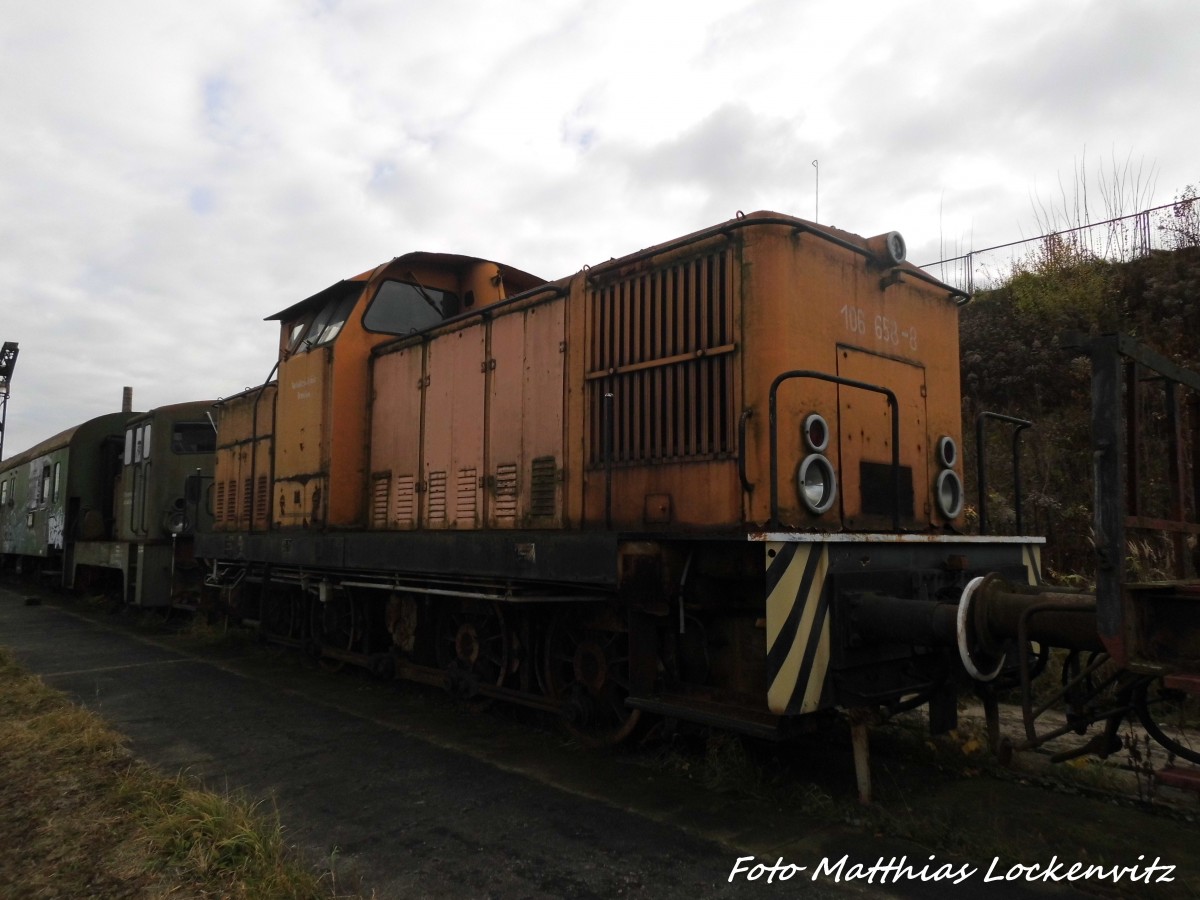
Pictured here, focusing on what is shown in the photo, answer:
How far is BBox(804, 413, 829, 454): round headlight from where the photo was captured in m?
4.35

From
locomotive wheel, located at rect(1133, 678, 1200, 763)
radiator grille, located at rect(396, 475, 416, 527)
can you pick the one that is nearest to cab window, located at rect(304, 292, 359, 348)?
radiator grille, located at rect(396, 475, 416, 527)

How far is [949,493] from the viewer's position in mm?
5359

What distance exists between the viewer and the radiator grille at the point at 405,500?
22.2 feet

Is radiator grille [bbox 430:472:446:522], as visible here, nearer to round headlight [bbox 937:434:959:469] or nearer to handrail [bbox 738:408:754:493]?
handrail [bbox 738:408:754:493]

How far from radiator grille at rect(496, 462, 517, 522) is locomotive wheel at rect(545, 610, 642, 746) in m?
0.84

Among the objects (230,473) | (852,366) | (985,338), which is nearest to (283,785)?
(852,366)

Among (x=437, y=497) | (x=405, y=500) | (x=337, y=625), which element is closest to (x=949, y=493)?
(x=437, y=497)

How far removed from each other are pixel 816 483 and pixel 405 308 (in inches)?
181

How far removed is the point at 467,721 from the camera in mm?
5867

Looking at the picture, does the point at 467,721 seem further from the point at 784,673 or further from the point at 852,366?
the point at 852,366

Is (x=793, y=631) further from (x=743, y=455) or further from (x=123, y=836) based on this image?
(x=123, y=836)

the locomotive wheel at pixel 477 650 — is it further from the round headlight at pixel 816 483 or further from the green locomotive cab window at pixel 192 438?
the green locomotive cab window at pixel 192 438

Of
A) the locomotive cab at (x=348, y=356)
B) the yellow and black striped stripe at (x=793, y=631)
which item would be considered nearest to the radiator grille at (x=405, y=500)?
the locomotive cab at (x=348, y=356)

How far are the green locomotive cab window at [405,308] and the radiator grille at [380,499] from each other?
4.40 feet
